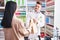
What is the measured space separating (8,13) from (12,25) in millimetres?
218

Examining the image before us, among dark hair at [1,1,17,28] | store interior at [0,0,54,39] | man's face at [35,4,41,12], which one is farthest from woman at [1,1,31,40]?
man's face at [35,4,41,12]

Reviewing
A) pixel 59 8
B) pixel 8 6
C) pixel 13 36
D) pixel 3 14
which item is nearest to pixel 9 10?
pixel 8 6

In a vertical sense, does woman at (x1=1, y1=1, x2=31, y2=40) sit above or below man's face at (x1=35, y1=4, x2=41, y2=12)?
below

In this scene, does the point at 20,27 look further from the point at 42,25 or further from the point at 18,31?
the point at 42,25

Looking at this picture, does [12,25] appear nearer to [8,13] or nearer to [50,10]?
[8,13]

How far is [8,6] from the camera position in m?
2.67

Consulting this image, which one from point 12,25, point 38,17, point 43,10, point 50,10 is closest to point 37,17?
point 38,17

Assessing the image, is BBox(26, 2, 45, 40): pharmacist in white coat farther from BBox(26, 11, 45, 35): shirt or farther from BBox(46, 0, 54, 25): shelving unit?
BBox(46, 0, 54, 25): shelving unit

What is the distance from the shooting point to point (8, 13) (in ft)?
8.59

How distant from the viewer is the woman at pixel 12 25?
2604 millimetres

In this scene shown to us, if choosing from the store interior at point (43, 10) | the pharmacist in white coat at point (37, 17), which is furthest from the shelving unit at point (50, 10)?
the pharmacist in white coat at point (37, 17)

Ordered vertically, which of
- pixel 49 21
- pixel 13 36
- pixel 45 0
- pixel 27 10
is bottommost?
pixel 13 36

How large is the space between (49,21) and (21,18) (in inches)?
22.1

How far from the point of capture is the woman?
2604 mm
